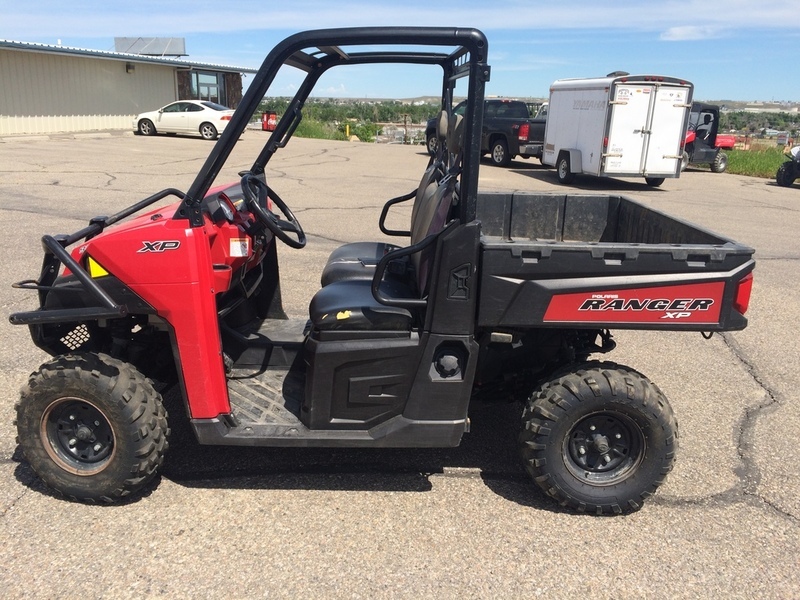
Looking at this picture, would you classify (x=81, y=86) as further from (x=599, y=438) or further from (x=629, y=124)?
(x=599, y=438)

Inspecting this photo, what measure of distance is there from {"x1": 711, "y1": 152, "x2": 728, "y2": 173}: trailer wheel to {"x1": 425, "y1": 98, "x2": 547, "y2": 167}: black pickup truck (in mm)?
5411

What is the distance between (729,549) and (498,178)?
13915 mm

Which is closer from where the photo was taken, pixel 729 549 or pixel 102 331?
pixel 729 549

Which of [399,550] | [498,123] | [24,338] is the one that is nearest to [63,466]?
[399,550]

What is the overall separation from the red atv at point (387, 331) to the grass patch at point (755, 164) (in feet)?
63.0

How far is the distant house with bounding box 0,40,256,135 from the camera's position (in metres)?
22.4

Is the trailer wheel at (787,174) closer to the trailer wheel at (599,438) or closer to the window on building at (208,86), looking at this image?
the trailer wheel at (599,438)

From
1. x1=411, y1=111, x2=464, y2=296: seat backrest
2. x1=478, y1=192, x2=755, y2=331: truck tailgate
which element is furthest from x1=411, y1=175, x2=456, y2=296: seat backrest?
x1=478, y1=192, x2=755, y2=331: truck tailgate

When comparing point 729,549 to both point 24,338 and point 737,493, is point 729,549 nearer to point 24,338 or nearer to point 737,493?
point 737,493

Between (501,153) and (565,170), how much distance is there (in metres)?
3.86

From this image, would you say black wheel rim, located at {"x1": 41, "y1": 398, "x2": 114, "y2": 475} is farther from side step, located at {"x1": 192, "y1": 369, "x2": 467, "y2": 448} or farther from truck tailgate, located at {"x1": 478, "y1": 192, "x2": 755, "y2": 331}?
truck tailgate, located at {"x1": 478, "y1": 192, "x2": 755, "y2": 331}

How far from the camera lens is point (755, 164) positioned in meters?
20.2

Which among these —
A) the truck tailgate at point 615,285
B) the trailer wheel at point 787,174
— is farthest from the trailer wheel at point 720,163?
the truck tailgate at point 615,285

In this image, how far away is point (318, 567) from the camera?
2.70m
